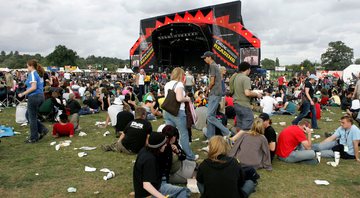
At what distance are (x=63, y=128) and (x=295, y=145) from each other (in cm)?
530

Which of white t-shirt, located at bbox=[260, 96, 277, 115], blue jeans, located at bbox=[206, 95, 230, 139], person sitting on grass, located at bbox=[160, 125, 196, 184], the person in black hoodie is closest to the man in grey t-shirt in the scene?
blue jeans, located at bbox=[206, 95, 230, 139]

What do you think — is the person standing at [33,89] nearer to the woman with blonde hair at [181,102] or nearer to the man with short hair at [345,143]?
the woman with blonde hair at [181,102]

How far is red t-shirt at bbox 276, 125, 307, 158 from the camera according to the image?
16.3 ft

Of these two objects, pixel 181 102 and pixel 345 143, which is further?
pixel 345 143

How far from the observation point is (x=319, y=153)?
5301mm

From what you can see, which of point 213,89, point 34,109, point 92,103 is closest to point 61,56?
point 92,103

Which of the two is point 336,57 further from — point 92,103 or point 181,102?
point 181,102

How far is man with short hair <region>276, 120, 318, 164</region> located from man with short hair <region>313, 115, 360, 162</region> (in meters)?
0.71

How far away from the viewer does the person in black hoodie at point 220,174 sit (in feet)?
8.75

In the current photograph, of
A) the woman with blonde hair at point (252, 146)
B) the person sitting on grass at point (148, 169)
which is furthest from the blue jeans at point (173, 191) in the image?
the woman with blonde hair at point (252, 146)

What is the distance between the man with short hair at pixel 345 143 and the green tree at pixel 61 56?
8678 cm

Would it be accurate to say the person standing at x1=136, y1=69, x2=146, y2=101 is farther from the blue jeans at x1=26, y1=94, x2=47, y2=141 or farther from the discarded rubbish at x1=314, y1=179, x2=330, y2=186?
the discarded rubbish at x1=314, y1=179, x2=330, y2=186

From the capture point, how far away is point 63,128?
700 cm

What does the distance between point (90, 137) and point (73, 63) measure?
86410 mm
